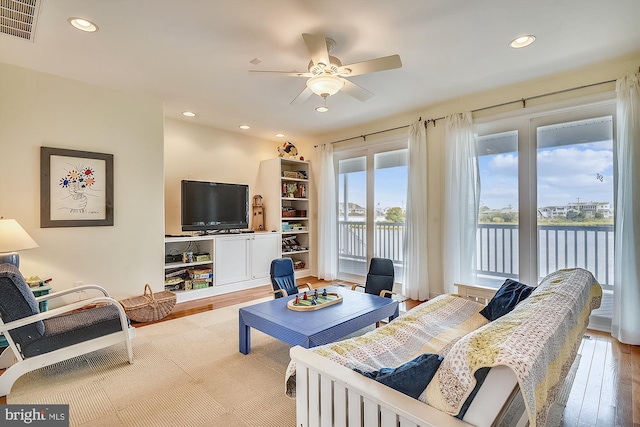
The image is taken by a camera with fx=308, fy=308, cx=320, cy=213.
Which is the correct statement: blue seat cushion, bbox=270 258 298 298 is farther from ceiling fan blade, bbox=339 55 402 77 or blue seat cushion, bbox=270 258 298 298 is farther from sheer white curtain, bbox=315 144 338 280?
ceiling fan blade, bbox=339 55 402 77

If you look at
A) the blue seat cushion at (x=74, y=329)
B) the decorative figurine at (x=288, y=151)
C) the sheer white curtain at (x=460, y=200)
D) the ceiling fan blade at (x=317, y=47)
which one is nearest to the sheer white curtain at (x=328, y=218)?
the decorative figurine at (x=288, y=151)

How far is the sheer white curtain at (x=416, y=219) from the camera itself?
4.38 meters

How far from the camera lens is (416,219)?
444 centimetres

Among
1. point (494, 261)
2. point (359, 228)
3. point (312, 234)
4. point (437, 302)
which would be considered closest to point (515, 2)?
point (437, 302)

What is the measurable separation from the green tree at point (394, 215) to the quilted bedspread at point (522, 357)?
3.50 meters

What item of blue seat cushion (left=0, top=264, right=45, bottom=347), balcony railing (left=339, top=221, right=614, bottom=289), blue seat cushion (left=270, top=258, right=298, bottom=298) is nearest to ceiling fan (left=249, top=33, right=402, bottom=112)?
blue seat cushion (left=270, top=258, right=298, bottom=298)

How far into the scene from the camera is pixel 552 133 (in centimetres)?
349

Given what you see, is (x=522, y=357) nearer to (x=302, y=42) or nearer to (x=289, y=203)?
(x=302, y=42)

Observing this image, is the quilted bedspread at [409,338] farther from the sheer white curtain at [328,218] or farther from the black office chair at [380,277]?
the sheer white curtain at [328,218]

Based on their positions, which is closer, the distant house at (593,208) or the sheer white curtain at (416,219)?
the distant house at (593,208)

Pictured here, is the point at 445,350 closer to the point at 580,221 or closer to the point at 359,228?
the point at 580,221

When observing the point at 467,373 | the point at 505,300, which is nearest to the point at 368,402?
the point at 467,373

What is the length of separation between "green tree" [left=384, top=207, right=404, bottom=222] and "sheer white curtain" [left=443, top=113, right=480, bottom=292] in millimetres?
872

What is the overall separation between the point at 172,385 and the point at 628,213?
4.25m
